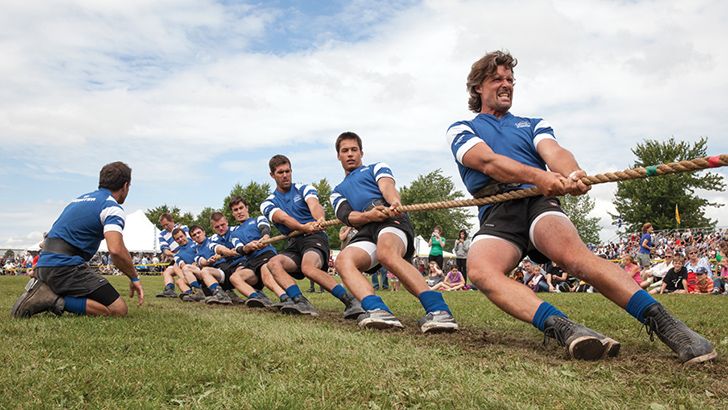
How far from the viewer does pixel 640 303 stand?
3.42 metres

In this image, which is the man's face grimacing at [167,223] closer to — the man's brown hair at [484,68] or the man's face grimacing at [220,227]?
the man's face grimacing at [220,227]

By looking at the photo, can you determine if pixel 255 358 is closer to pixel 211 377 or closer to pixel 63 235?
pixel 211 377

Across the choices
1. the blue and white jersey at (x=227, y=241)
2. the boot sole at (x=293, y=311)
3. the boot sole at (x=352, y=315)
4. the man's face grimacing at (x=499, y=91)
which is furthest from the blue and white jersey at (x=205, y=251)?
the man's face grimacing at (x=499, y=91)

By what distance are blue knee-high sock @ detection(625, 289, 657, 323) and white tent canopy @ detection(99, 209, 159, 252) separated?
40.0m

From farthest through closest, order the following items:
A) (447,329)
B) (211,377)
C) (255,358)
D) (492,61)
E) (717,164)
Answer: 1. (447,329)
2. (492,61)
3. (255,358)
4. (717,164)
5. (211,377)

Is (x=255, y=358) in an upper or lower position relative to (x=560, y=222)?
lower

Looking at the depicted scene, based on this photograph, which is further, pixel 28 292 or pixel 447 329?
pixel 28 292

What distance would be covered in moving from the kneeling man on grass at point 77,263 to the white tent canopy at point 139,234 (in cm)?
3562

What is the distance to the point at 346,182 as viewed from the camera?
20.3 feet

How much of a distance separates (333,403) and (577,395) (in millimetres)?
1011

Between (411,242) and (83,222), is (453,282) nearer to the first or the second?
(411,242)

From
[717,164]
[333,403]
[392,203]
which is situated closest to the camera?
[333,403]

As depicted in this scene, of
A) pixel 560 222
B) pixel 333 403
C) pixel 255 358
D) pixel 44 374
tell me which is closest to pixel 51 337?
pixel 44 374

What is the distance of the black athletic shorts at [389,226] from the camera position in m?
5.68
